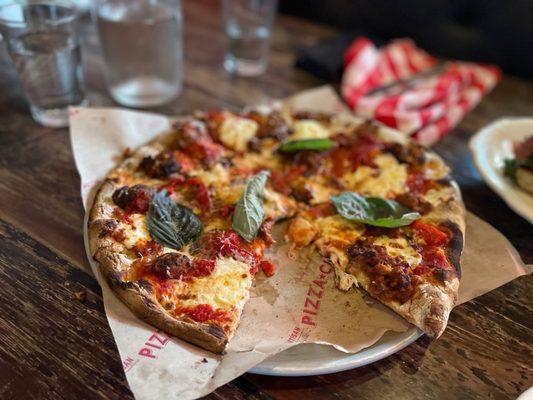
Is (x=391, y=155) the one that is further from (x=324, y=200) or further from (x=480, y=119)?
(x=480, y=119)

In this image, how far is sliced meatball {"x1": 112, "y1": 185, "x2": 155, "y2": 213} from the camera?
71.3 inches

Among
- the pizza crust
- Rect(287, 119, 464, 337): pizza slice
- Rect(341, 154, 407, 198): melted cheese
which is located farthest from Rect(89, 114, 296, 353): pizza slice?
Rect(341, 154, 407, 198): melted cheese

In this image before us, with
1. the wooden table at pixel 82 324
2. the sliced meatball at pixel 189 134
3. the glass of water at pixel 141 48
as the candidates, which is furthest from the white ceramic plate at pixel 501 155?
the glass of water at pixel 141 48

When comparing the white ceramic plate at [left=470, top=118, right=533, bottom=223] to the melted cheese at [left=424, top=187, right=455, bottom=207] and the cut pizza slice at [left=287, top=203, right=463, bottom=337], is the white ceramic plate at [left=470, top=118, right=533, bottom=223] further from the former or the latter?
the cut pizza slice at [left=287, top=203, right=463, bottom=337]

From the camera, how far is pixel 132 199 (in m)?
1.82

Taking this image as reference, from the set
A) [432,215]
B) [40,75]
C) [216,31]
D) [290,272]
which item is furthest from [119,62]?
[432,215]

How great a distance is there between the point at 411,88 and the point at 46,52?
2.09m

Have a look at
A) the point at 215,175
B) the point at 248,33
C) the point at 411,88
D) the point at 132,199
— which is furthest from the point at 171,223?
the point at 411,88

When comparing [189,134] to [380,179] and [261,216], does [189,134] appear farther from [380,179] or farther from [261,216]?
[380,179]

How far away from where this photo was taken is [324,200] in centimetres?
207

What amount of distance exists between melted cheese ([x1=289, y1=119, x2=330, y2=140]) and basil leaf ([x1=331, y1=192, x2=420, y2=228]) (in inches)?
19.4

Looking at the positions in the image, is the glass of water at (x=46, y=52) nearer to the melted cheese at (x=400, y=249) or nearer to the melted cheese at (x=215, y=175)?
the melted cheese at (x=215, y=175)

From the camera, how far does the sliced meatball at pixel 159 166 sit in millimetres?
2033

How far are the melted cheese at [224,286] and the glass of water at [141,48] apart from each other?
4.69 ft
